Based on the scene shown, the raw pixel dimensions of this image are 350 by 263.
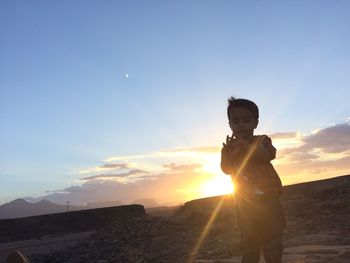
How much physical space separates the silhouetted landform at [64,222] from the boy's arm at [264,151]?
22910 millimetres

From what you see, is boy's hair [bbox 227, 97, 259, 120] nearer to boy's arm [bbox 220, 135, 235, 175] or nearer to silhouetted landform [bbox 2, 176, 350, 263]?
boy's arm [bbox 220, 135, 235, 175]

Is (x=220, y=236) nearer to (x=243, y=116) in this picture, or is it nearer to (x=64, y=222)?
(x=243, y=116)

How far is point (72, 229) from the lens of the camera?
26812 millimetres

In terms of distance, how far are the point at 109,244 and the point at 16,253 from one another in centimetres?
939

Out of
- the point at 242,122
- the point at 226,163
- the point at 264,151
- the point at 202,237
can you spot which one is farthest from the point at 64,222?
the point at 264,151

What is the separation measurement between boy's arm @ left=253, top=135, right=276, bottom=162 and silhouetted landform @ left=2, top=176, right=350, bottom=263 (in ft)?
6.43

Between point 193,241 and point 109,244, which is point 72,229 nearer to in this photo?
point 109,244

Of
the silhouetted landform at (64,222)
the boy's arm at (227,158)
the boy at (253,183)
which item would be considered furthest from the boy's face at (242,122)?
the silhouetted landform at (64,222)

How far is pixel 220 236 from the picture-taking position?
10758 mm

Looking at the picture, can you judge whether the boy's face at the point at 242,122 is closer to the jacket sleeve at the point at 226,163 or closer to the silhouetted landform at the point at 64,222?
the jacket sleeve at the point at 226,163

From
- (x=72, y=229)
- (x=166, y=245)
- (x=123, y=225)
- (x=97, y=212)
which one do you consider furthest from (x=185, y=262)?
(x=97, y=212)

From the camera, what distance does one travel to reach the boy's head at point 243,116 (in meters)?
3.87

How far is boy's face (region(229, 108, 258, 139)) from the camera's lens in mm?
3877

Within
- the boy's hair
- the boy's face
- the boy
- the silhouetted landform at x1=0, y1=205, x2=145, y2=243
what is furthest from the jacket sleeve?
the silhouetted landform at x1=0, y1=205, x2=145, y2=243
